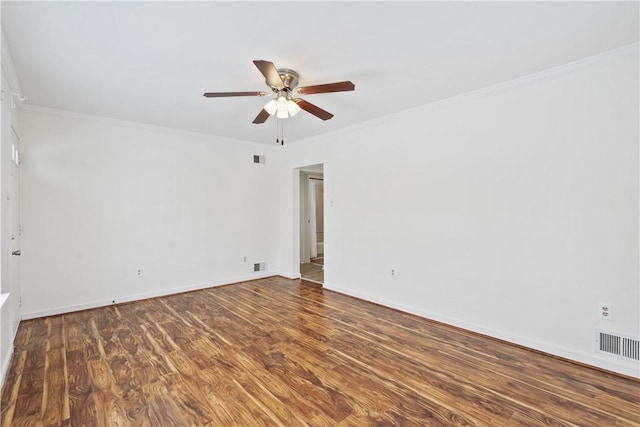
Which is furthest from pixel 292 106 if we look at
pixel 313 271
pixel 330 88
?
pixel 313 271

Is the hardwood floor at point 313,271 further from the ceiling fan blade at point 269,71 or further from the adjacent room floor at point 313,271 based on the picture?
the ceiling fan blade at point 269,71

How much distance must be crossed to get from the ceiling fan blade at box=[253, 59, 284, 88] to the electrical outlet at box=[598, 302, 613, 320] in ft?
10.6

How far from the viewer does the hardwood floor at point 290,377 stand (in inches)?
76.7

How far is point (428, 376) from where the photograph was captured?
239cm

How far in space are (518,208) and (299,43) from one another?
2.52 meters

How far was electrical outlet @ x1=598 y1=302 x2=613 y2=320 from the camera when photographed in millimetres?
2475

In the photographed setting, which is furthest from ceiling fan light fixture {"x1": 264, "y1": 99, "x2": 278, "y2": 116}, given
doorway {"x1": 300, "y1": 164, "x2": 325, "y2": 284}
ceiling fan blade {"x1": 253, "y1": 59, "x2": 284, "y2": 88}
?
doorway {"x1": 300, "y1": 164, "x2": 325, "y2": 284}

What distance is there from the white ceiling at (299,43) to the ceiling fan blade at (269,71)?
24 centimetres

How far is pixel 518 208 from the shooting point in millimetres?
2941

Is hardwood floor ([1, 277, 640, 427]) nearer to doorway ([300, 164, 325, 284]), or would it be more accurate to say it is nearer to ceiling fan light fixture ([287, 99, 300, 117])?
ceiling fan light fixture ([287, 99, 300, 117])

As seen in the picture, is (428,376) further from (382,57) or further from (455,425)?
(382,57)

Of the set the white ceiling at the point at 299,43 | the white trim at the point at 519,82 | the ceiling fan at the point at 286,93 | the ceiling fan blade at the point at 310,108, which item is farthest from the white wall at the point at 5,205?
the white trim at the point at 519,82

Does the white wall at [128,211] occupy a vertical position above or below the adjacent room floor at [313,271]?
above

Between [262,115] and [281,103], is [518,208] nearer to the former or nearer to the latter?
[281,103]
